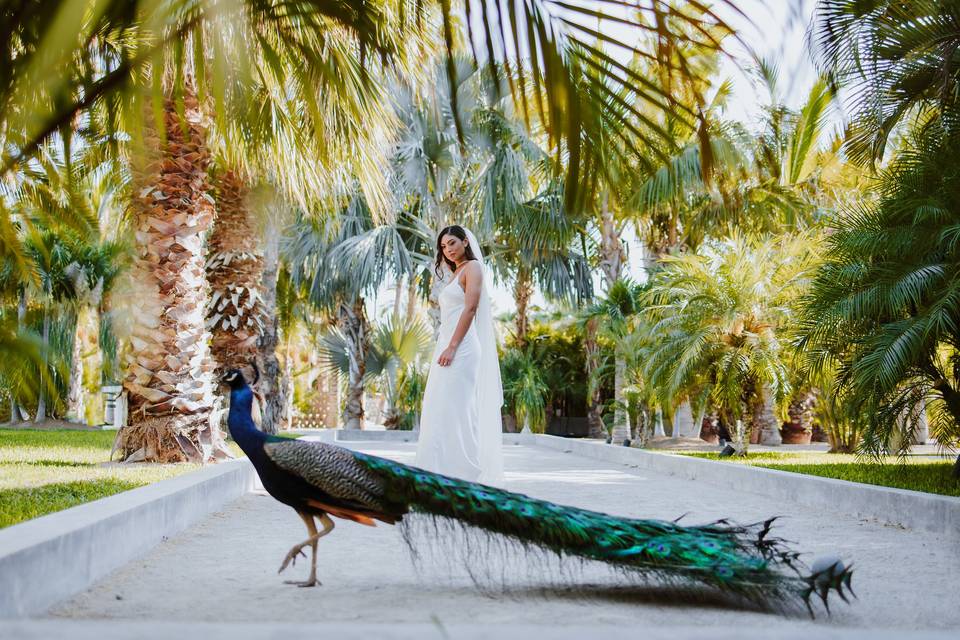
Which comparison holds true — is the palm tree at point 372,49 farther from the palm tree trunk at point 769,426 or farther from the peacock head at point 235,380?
the palm tree trunk at point 769,426

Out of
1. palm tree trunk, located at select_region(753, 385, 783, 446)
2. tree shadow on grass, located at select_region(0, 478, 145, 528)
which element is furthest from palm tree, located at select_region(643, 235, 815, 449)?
tree shadow on grass, located at select_region(0, 478, 145, 528)

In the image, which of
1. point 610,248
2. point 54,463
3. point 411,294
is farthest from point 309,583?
point 411,294

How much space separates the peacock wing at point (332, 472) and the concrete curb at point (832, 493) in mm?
4282

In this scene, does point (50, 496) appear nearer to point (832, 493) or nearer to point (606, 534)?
point (606, 534)

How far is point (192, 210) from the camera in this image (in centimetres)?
1027

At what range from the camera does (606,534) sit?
12.8 feet

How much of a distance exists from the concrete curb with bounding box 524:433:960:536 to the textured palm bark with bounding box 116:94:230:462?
18.0 ft

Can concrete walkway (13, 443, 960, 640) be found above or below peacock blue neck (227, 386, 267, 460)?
below

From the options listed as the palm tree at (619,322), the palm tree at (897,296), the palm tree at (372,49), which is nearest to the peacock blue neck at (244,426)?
the palm tree at (372,49)

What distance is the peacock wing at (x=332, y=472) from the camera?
3.87m

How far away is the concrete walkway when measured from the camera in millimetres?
2705

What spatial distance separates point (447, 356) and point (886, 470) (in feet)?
20.3

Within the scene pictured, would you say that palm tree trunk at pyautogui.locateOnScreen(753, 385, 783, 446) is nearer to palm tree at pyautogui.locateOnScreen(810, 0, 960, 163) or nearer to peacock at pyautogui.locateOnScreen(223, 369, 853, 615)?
palm tree at pyautogui.locateOnScreen(810, 0, 960, 163)

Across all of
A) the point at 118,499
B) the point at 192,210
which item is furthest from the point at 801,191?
the point at 118,499
